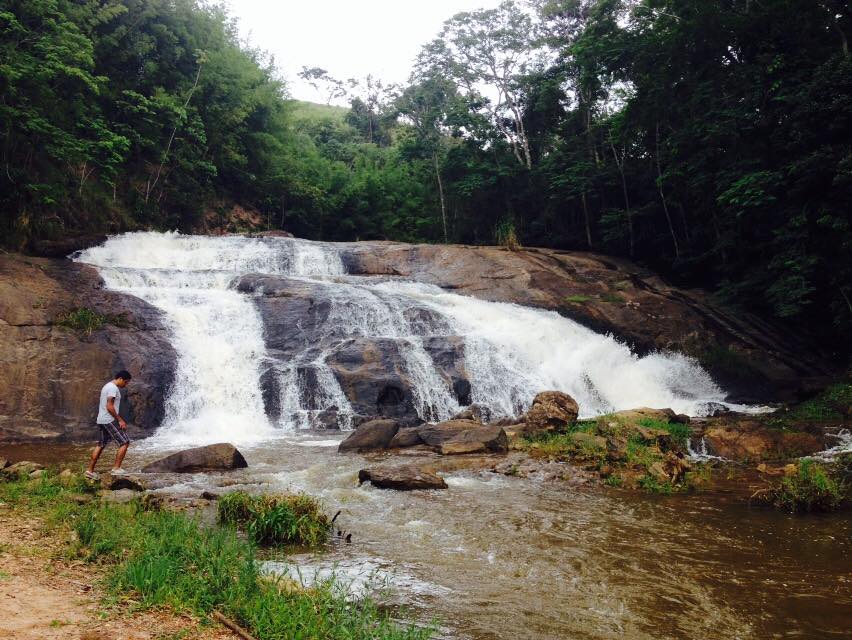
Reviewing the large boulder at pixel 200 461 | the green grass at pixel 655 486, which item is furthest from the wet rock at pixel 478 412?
the large boulder at pixel 200 461

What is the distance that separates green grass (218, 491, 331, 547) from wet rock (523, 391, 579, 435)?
22.3ft

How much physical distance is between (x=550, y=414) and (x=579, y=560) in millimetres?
6829

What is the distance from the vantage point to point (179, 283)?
61.5 feet

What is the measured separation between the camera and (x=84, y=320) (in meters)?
15.1

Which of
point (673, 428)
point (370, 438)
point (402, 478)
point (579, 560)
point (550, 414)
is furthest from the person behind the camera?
point (550, 414)

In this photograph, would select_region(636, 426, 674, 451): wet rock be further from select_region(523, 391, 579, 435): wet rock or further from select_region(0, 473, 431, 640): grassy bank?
select_region(0, 473, 431, 640): grassy bank

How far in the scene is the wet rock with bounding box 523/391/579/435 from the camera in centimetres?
1293

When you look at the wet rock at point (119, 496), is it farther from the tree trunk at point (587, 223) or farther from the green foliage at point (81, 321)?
the tree trunk at point (587, 223)

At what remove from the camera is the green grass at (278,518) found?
21.7 feet

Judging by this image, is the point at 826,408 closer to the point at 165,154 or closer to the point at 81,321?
the point at 81,321

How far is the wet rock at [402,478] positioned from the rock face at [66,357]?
6.79 metres

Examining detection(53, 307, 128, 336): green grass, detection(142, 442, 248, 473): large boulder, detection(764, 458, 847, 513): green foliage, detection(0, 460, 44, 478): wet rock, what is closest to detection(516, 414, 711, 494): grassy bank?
detection(764, 458, 847, 513): green foliage

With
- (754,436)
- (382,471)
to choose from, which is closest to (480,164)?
(754,436)

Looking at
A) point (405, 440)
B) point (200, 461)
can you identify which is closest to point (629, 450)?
point (405, 440)
